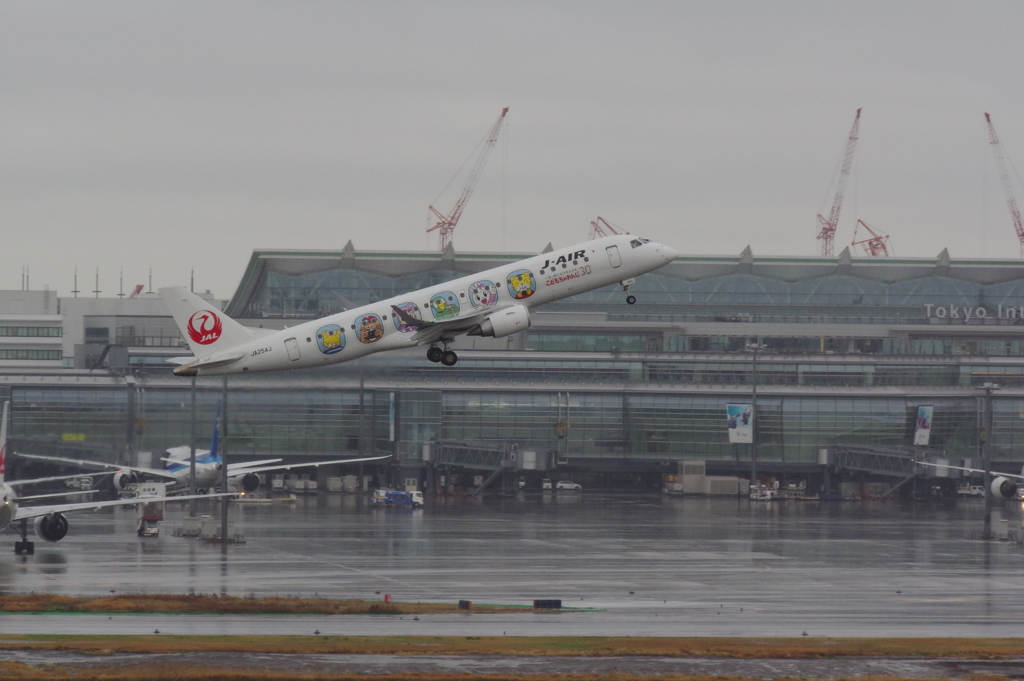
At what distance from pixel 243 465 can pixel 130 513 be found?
757 inches

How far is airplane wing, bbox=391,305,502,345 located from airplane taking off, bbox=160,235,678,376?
0.06 metres

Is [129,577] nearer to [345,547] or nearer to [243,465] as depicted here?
[345,547]

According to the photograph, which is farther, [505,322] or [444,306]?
[505,322]

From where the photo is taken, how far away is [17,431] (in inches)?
7259

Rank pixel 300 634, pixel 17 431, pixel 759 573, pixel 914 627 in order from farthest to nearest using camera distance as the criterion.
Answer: pixel 17 431 < pixel 759 573 < pixel 914 627 < pixel 300 634

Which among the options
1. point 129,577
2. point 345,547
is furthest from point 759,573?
point 129,577

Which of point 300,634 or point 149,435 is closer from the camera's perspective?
point 300,634

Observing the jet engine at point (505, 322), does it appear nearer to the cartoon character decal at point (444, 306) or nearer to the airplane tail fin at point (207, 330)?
the cartoon character decal at point (444, 306)

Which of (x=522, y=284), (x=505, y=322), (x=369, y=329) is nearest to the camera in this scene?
(x=369, y=329)

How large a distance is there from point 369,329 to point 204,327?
33.0 feet

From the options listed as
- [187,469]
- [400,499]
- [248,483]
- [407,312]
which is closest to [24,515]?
[407,312]

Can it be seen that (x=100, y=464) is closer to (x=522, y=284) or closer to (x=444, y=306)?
(x=444, y=306)

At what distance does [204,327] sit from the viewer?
7894 cm

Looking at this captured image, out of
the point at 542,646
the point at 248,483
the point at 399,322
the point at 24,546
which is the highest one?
the point at 399,322
